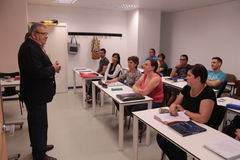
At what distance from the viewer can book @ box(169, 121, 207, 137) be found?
1.66m

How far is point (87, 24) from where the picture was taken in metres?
6.44

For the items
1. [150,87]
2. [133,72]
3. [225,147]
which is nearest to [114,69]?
[133,72]

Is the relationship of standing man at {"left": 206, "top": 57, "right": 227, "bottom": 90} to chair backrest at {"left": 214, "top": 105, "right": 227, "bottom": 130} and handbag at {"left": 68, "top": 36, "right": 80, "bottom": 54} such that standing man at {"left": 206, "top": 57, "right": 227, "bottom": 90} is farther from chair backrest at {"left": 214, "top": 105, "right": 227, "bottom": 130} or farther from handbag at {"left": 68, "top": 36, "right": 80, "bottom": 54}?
handbag at {"left": 68, "top": 36, "right": 80, "bottom": 54}

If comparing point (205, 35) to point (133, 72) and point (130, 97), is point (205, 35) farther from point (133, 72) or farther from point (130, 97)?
point (130, 97)

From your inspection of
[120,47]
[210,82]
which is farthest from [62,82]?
[210,82]

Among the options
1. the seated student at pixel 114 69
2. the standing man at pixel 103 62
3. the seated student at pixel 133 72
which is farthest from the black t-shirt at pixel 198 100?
the standing man at pixel 103 62

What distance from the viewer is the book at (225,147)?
1330 mm

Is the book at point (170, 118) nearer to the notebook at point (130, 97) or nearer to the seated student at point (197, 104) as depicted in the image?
the seated student at point (197, 104)

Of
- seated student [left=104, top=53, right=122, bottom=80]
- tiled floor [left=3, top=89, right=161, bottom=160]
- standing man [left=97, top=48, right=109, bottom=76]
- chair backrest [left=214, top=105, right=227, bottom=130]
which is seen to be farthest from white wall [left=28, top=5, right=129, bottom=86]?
chair backrest [left=214, top=105, right=227, bottom=130]

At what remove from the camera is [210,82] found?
3613 millimetres

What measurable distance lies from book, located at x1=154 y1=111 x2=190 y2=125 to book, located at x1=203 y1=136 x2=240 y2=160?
15.7 inches

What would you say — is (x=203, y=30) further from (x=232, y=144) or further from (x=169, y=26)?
(x=232, y=144)

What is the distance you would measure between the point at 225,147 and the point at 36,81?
1.92 meters

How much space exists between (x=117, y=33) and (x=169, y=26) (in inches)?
78.7
